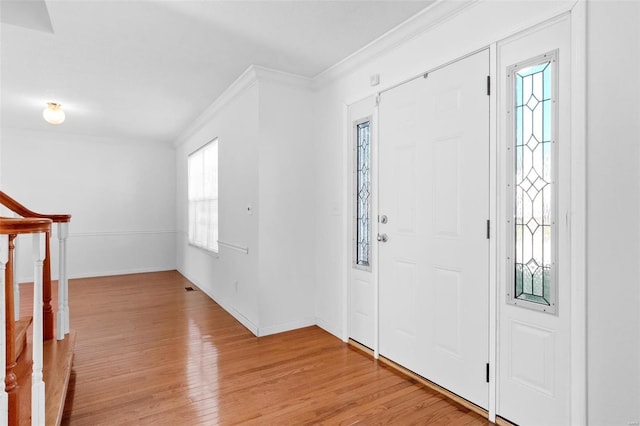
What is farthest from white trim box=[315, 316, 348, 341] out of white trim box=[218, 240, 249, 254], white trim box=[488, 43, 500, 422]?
white trim box=[488, 43, 500, 422]

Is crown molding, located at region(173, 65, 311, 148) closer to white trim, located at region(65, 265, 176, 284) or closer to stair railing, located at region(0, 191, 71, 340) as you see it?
stair railing, located at region(0, 191, 71, 340)

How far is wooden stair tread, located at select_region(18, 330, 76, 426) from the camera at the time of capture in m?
1.75

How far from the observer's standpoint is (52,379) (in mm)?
2139

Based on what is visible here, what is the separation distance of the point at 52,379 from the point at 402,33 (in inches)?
131

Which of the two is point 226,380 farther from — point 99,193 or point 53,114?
point 99,193

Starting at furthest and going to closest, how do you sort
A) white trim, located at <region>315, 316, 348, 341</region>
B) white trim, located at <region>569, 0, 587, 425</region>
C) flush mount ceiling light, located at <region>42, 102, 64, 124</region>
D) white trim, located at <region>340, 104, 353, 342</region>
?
flush mount ceiling light, located at <region>42, 102, 64, 124</region> < white trim, located at <region>315, 316, 348, 341</region> < white trim, located at <region>340, 104, 353, 342</region> < white trim, located at <region>569, 0, 587, 425</region>

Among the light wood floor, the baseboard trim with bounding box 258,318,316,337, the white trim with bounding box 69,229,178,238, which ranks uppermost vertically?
the white trim with bounding box 69,229,178,238

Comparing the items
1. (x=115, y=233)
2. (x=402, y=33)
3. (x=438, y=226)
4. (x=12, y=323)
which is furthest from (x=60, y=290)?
(x=115, y=233)

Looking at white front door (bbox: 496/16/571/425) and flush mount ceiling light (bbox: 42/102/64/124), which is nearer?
white front door (bbox: 496/16/571/425)

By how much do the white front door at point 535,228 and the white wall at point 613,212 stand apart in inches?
4.1

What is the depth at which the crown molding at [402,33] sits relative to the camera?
2301mm

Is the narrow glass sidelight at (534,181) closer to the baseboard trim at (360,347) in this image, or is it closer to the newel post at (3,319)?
the baseboard trim at (360,347)

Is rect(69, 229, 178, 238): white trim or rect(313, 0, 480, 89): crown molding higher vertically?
rect(313, 0, 480, 89): crown molding

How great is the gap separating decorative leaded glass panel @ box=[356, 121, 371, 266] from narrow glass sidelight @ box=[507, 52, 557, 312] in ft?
4.28
